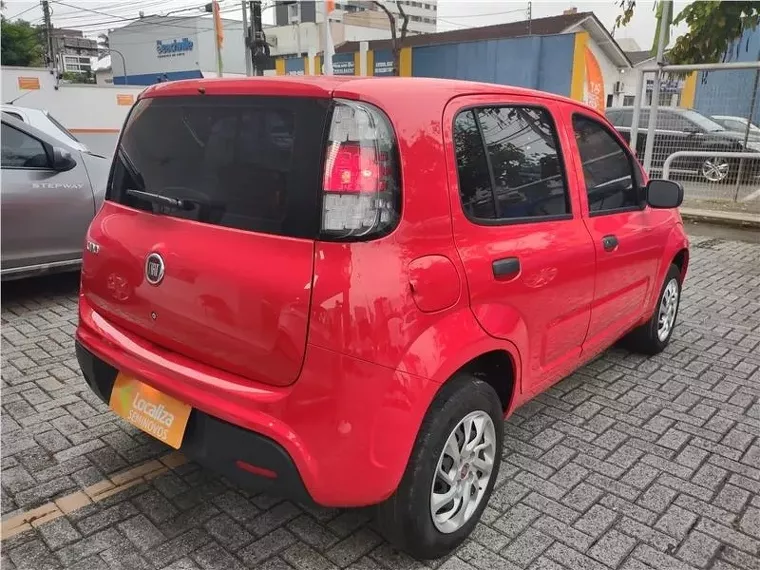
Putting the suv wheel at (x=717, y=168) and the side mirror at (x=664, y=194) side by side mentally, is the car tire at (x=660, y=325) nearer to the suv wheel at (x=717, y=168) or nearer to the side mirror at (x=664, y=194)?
the side mirror at (x=664, y=194)

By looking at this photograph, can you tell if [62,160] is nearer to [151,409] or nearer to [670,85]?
[151,409]

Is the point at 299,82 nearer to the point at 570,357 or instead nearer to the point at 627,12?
the point at 570,357

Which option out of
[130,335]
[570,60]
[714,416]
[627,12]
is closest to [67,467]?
[130,335]

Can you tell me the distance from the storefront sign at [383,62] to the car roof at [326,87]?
2999 centimetres

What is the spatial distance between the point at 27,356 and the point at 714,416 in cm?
435

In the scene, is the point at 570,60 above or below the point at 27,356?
above

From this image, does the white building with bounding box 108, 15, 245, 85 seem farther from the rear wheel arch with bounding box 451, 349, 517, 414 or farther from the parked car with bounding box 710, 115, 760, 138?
the rear wheel arch with bounding box 451, 349, 517, 414

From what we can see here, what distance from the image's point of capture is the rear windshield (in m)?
2.00

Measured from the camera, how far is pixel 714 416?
3.58m

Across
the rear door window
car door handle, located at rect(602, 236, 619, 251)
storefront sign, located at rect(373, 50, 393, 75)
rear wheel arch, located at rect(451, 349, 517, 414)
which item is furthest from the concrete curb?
storefront sign, located at rect(373, 50, 393, 75)

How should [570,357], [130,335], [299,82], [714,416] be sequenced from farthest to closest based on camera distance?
[714,416]
[570,357]
[130,335]
[299,82]

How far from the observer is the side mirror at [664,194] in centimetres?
358

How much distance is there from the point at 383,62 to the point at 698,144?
24405 millimetres

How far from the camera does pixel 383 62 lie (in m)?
31.6
